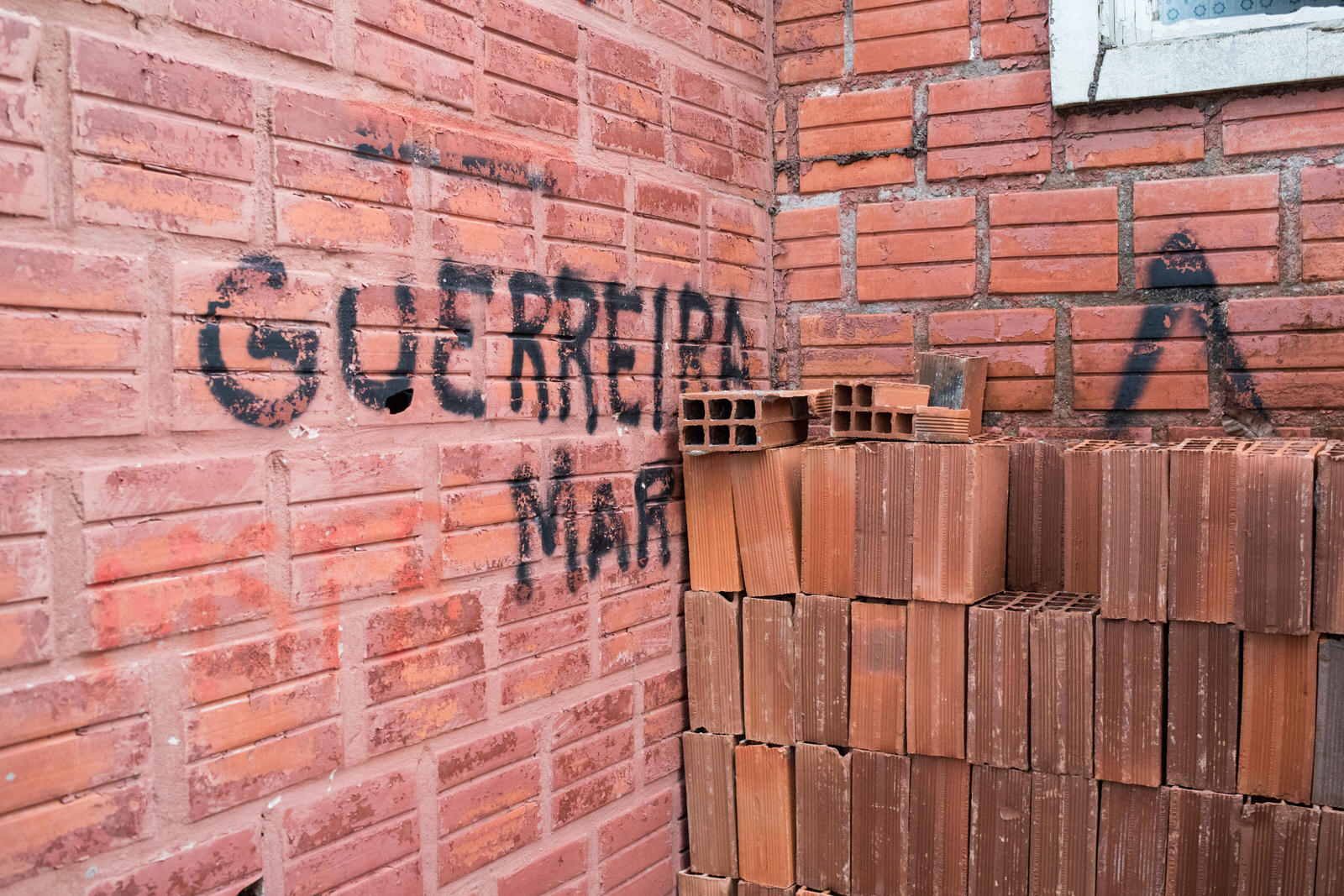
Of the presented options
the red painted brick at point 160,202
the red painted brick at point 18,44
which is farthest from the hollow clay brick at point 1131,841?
the red painted brick at point 18,44

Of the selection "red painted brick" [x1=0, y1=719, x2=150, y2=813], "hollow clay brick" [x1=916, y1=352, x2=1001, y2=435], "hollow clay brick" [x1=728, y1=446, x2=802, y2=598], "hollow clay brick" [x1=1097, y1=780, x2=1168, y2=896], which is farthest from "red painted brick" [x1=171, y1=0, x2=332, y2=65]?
"hollow clay brick" [x1=1097, y1=780, x2=1168, y2=896]

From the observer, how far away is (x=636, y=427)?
2.63 meters

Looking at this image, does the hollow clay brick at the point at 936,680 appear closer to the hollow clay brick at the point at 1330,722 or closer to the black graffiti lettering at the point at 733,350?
the hollow clay brick at the point at 1330,722

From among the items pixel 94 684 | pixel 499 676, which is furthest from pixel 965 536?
pixel 94 684

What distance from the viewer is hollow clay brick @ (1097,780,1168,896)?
7.48ft

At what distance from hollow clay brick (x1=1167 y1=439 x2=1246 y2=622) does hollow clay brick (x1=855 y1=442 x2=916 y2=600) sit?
57 cm

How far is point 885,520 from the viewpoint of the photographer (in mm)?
2492

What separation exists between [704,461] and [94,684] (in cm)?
153

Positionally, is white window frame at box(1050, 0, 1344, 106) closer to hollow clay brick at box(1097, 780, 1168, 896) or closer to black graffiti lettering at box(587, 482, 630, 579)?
black graffiti lettering at box(587, 482, 630, 579)

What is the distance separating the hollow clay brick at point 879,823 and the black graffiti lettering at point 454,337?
1.32 meters

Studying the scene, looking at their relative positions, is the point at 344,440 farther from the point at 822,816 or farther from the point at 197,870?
the point at 822,816

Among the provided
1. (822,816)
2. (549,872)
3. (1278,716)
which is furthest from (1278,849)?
(549,872)

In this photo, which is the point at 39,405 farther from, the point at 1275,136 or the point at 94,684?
the point at 1275,136

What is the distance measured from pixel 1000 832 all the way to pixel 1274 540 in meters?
0.92
